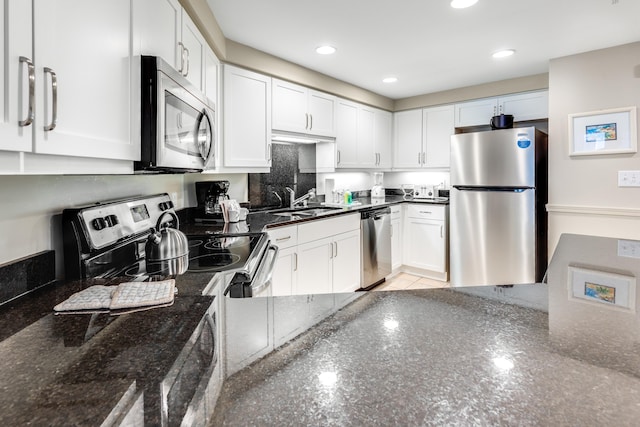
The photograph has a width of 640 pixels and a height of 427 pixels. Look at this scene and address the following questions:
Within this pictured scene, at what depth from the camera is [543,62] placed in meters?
3.20

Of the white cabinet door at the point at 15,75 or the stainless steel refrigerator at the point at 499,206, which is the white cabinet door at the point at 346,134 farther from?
the white cabinet door at the point at 15,75

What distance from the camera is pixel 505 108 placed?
150 inches

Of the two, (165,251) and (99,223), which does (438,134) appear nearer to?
(165,251)

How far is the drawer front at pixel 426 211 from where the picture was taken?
158 inches

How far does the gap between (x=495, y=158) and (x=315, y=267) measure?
1.94 metres

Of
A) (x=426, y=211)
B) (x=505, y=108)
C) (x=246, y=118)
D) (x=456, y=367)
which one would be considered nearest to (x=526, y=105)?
(x=505, y=108)

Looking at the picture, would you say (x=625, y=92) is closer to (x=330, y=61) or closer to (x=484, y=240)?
(x=484, y=240)

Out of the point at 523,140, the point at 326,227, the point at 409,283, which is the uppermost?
the point at 523,140

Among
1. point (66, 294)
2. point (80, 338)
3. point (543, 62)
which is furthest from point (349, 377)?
point (543, 62)

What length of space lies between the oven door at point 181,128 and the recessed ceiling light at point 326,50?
4.44 ft

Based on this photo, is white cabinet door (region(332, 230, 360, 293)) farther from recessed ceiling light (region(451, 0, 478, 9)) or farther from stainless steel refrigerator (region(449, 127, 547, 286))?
recessed ceiling light (region(451, 0, 478, 9))

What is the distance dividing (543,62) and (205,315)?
12.1 ft

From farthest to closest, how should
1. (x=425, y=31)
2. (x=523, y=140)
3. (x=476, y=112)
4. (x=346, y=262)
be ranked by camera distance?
(x=476, y=112) < (x=346, y=262) < (x=523, y=140) < (x=425, y=31)

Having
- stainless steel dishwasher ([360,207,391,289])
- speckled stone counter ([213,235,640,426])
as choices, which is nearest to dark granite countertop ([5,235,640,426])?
speckled stone counter ([213,235,640,426])
